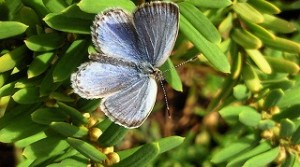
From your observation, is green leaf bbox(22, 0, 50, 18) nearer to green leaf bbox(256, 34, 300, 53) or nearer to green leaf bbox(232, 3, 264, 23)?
green leaf bbox(232, 3, 264, 23)

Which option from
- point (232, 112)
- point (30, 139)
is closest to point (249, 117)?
point (232, 112)

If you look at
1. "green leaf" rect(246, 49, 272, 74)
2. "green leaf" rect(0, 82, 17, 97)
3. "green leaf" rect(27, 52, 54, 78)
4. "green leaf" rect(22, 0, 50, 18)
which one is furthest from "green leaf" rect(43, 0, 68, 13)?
"green leaf" rect(246, 49, 272, 74)

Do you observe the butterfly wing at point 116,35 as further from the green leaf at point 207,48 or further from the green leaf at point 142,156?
the green leaf at point 142,156

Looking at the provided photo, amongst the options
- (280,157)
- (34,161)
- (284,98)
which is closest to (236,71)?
(284,98)

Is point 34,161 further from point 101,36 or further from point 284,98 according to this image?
point 284,98

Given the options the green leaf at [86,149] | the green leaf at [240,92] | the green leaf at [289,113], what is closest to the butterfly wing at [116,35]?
the green leaf at [86,149]

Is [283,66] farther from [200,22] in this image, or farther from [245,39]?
[200,22]
